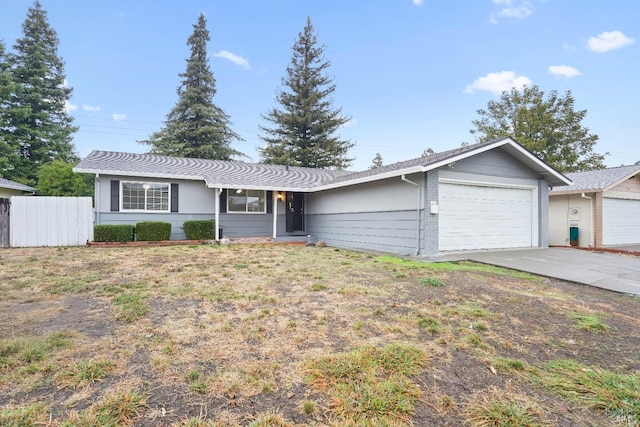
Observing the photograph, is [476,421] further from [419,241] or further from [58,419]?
[419,241]

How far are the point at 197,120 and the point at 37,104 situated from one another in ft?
32.6

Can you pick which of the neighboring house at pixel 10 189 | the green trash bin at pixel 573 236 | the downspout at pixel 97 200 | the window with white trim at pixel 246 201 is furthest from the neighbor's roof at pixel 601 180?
the neighboring house at pixel 10 189

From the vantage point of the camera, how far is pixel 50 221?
10844 millimetres

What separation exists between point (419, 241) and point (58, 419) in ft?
26.7

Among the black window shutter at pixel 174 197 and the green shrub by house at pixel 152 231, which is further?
the black window shutter at pixel 174 197

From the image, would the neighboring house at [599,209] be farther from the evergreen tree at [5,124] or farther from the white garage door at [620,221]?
the evergreen tree at [5,124]

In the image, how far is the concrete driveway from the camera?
593cm

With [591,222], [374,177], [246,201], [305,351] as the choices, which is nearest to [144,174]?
[246,201]

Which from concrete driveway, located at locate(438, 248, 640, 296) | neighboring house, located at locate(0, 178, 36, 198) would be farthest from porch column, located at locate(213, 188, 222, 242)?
neighboring house, located at locate(0, 178, 36, 198)

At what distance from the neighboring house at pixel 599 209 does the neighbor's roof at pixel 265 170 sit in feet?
8.70

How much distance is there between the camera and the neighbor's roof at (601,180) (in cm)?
1210

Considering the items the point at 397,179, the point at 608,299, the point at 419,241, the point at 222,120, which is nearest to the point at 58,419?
the point at 608,299

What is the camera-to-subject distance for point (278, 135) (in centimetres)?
2859

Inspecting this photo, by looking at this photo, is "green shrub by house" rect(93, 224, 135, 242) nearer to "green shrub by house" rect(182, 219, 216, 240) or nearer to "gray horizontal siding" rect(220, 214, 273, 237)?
"green shrub by house" rect(182, 219, 216, 240)
